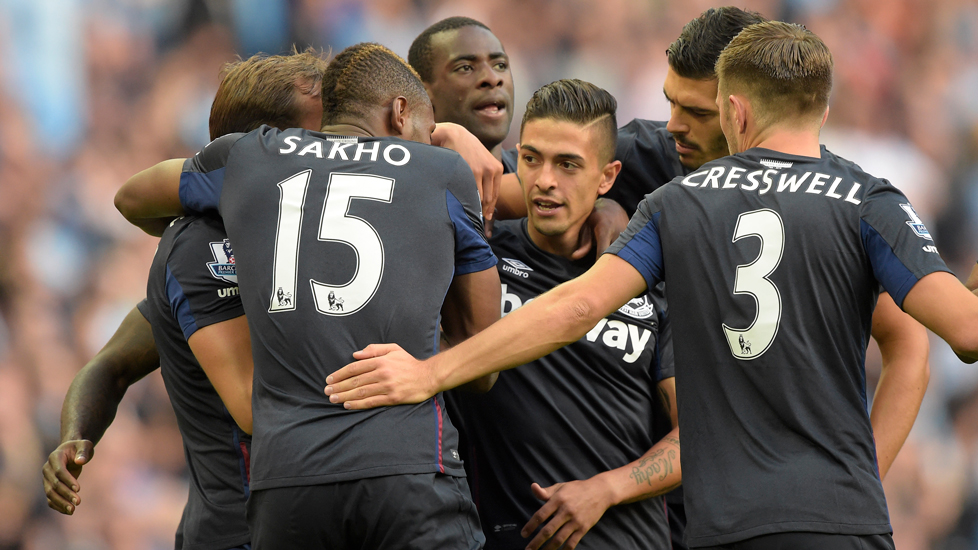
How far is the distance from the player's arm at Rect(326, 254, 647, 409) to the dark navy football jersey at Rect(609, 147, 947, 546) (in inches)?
7.7

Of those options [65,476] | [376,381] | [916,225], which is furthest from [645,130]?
[65,476]

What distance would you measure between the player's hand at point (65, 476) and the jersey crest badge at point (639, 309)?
2.08 m

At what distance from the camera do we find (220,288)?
2.79 metres

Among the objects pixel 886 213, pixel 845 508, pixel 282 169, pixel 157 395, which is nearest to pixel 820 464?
pixel 845 508

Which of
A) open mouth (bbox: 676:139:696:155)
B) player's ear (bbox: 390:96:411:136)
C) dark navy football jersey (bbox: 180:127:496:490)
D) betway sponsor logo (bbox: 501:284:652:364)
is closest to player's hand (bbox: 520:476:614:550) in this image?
betway sponsor logo (bbox: 501:284:652:364)

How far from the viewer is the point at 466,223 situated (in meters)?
2.68

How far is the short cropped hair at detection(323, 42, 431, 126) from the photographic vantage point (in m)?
2.82

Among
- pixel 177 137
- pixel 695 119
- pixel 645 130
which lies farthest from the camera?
pixel 177 137

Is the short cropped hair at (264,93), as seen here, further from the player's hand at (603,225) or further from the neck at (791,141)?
the neck at (791,141)

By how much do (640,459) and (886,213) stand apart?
1.39m

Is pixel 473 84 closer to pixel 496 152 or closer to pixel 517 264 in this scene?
pixel 496 152

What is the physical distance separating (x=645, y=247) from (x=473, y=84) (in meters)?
2.35

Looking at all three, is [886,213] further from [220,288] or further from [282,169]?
[220,288]

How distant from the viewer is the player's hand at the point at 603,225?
3.47 metres
